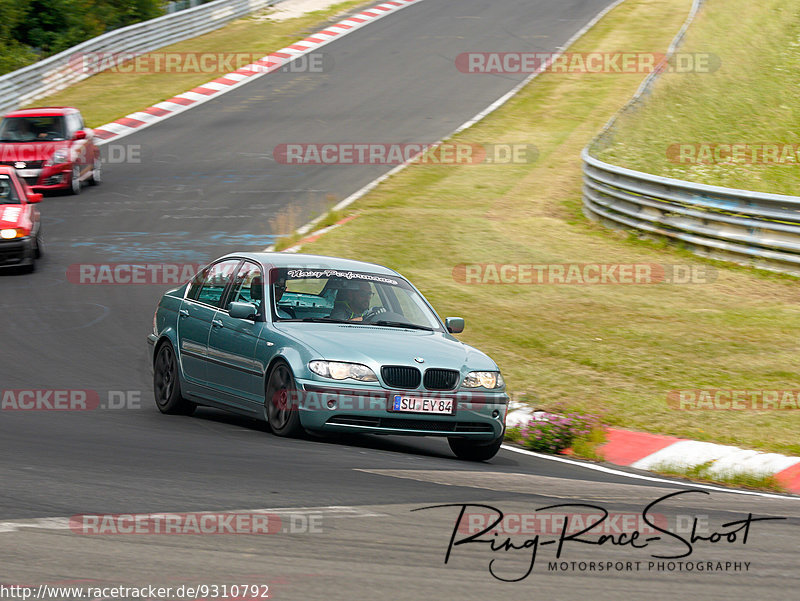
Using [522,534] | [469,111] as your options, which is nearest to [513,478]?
[522,534]

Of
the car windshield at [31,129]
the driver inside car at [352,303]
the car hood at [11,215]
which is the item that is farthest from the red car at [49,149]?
the driver inside car at [352,303]

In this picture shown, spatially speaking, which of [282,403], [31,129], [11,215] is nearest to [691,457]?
[282,403]

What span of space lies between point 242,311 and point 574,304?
729 cm

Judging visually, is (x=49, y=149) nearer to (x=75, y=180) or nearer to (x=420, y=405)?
(x=75, y=180)

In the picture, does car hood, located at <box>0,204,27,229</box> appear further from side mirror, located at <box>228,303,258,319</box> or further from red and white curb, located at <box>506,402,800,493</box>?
red and white curb, located at <box>506,402,800,493</box>

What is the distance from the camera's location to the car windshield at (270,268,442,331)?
32.1ft

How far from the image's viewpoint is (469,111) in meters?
33.0

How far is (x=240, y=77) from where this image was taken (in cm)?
3728

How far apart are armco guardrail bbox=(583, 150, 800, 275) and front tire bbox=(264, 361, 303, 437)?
32.2ft

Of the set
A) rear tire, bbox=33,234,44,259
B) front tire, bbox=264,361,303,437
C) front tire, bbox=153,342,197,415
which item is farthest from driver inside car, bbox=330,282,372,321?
rear tire, bbox=33,234,44,259

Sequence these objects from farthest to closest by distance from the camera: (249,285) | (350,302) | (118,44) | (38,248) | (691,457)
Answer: (118,44) < (38,248) < (249,285) < (350,302) < (691,457)

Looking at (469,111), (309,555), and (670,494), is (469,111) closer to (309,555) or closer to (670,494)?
(670,494)

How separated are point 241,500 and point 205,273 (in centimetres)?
461

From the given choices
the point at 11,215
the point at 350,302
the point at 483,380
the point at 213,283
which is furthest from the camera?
the point at 11,215
